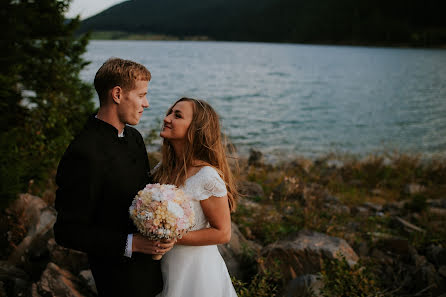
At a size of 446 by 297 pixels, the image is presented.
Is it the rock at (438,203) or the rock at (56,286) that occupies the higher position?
the rock at (56,286)

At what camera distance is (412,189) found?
9.56 metres

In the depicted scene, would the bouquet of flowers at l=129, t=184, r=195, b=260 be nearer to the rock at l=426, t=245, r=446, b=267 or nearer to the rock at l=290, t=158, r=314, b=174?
the rock at l=426, t=245, r=446, b=267

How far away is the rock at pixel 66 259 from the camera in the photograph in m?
4.19

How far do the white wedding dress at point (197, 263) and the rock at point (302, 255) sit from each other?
177 cm

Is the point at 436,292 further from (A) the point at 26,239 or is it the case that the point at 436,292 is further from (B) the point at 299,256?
(A) the point at 26,239

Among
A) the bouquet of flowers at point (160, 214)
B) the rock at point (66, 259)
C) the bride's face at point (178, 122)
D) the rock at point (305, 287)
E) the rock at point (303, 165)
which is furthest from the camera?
the rock at point (303, 165)

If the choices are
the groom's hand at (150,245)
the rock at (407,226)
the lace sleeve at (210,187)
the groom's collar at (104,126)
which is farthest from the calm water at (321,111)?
the rock at (407,226)

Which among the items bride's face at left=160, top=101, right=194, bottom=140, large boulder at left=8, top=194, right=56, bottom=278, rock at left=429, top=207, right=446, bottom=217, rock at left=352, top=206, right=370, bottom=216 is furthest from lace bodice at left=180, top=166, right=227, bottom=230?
rock at left=429, top=207, right=446, bottom=217

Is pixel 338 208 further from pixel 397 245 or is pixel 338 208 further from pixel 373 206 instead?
pixel 397 245

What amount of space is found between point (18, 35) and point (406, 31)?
12414 cm

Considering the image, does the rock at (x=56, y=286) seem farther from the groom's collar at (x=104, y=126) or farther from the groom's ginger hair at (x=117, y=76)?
the groom's ginger hair at (x=117, y=76)

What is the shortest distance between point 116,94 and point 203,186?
92cm

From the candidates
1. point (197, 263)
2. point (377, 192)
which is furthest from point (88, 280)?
point (377, 192)

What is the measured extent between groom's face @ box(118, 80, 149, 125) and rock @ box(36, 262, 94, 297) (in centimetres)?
201
